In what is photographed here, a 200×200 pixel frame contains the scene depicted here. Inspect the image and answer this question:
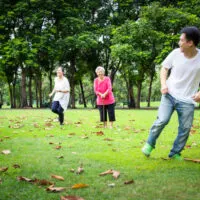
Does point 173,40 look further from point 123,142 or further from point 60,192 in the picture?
point 60,192

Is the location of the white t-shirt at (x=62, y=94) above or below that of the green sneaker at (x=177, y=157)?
above

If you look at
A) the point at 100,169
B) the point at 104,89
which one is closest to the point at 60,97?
the point at 104,89

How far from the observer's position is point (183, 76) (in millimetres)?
5582

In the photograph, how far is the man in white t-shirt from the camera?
5.44m

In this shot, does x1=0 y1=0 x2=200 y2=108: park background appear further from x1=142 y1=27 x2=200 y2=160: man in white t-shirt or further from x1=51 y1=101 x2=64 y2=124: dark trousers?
x1=142 y1=27 x2=200 y2=160: man in white t-shirt

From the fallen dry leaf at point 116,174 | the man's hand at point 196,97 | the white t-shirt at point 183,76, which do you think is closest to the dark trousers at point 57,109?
the white t-shirt at point 183,76

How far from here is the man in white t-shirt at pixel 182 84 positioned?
5438mm

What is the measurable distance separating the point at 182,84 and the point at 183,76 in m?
0.14

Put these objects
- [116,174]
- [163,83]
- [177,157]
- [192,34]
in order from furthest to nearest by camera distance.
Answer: [177,157], [163,83], [192,34], [116,174]

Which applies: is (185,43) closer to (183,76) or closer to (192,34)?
(192,34)

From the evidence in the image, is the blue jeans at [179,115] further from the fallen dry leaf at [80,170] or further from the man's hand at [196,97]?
the fallen dry leaf at [80,170]

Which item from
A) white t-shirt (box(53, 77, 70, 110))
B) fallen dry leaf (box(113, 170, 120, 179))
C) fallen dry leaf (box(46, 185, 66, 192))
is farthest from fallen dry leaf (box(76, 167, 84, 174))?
white t-shirt (box(53, 77, 70, 110))

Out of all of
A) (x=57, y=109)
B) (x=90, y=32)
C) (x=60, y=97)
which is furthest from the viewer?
(x=90, y=32)

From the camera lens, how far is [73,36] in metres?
34.5
